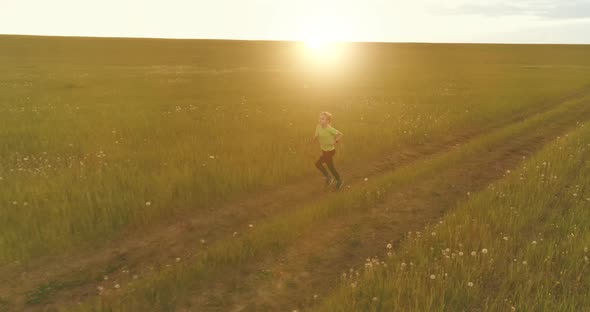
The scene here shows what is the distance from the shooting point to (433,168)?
9.15 metres

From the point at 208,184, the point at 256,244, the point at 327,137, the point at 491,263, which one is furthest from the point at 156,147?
the point at 491,263

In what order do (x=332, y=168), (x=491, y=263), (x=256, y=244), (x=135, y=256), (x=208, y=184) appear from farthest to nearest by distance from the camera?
(x=332, y=168) < (x=208, y=184) < (x=256, y=244) < (x=135, y=256) < (x=491, y=263)

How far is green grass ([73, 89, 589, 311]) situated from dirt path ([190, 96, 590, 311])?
219 mm

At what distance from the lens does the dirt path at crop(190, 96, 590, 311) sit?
4.40 metres

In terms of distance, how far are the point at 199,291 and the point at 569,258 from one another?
5140 mm

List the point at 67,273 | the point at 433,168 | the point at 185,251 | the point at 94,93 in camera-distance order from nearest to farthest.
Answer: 1. the point at 67,273
2. the point at 185,251
3. the point at 433,168
4. the point at 94,93

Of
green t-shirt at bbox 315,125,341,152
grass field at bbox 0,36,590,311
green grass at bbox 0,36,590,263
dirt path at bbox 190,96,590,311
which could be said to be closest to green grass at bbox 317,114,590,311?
grass field at bbox 0,36,590,311

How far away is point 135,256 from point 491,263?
5.38 metres

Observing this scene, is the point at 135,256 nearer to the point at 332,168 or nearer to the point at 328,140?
the point at 332,168

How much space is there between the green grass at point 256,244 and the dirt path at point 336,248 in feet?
0.72

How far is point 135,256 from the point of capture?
542 cm

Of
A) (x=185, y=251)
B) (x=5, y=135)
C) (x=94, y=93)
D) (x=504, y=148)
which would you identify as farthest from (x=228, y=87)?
(x=185, y=251)

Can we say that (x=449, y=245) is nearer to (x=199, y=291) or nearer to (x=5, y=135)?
(x=199, y=291)

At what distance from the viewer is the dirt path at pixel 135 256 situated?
4.61 meters
